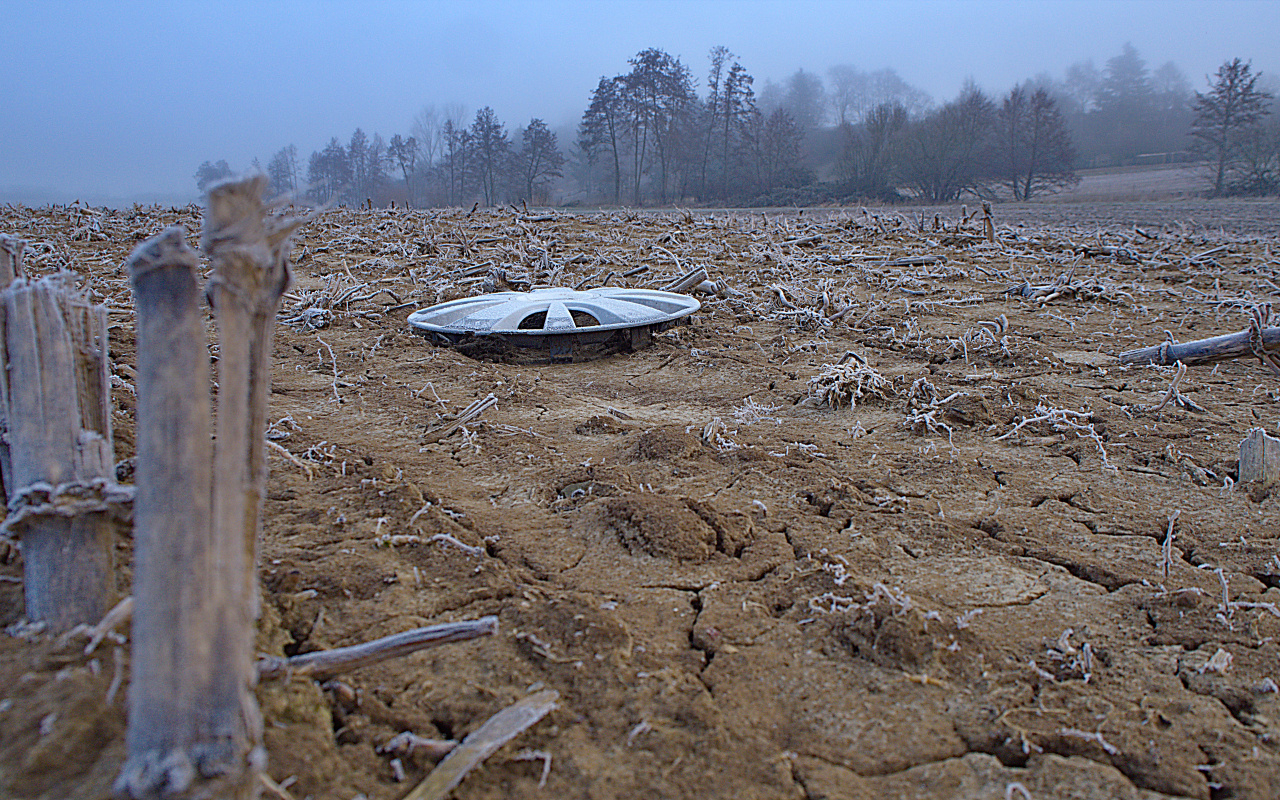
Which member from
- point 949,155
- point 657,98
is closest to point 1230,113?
point 949,155

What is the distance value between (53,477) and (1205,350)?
555cm

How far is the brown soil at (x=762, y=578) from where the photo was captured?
168cm

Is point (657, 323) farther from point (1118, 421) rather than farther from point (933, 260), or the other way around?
point (933, 260)

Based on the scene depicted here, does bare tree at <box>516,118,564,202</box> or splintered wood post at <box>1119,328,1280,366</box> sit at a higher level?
bare tree at <box>516,118,564,202</box>

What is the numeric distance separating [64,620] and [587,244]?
9610 mm

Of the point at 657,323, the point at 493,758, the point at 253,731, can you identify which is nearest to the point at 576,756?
the point at 493,758

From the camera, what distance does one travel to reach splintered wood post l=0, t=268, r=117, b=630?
1.68 metres

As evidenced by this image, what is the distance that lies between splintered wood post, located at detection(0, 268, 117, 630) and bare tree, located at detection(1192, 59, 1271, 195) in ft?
126

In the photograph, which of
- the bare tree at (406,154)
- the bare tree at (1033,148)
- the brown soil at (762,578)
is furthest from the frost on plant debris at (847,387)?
the bare tree at (406,154)

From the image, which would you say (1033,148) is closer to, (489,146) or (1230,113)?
(1230,113)

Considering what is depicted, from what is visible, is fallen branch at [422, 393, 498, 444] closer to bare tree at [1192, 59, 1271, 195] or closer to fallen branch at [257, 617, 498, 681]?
fallen branch at [257, 617, 498, 681]

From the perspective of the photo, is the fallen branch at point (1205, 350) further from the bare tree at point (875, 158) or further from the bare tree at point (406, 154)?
the bare tree at point (406, 154)

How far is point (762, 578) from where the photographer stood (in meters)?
2.48

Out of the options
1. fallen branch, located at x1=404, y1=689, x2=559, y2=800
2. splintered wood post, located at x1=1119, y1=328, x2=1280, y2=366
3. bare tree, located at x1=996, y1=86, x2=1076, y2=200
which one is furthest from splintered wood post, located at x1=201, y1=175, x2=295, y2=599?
bare tree, located at x1=996, y1=86, x2=1076, y2=200
